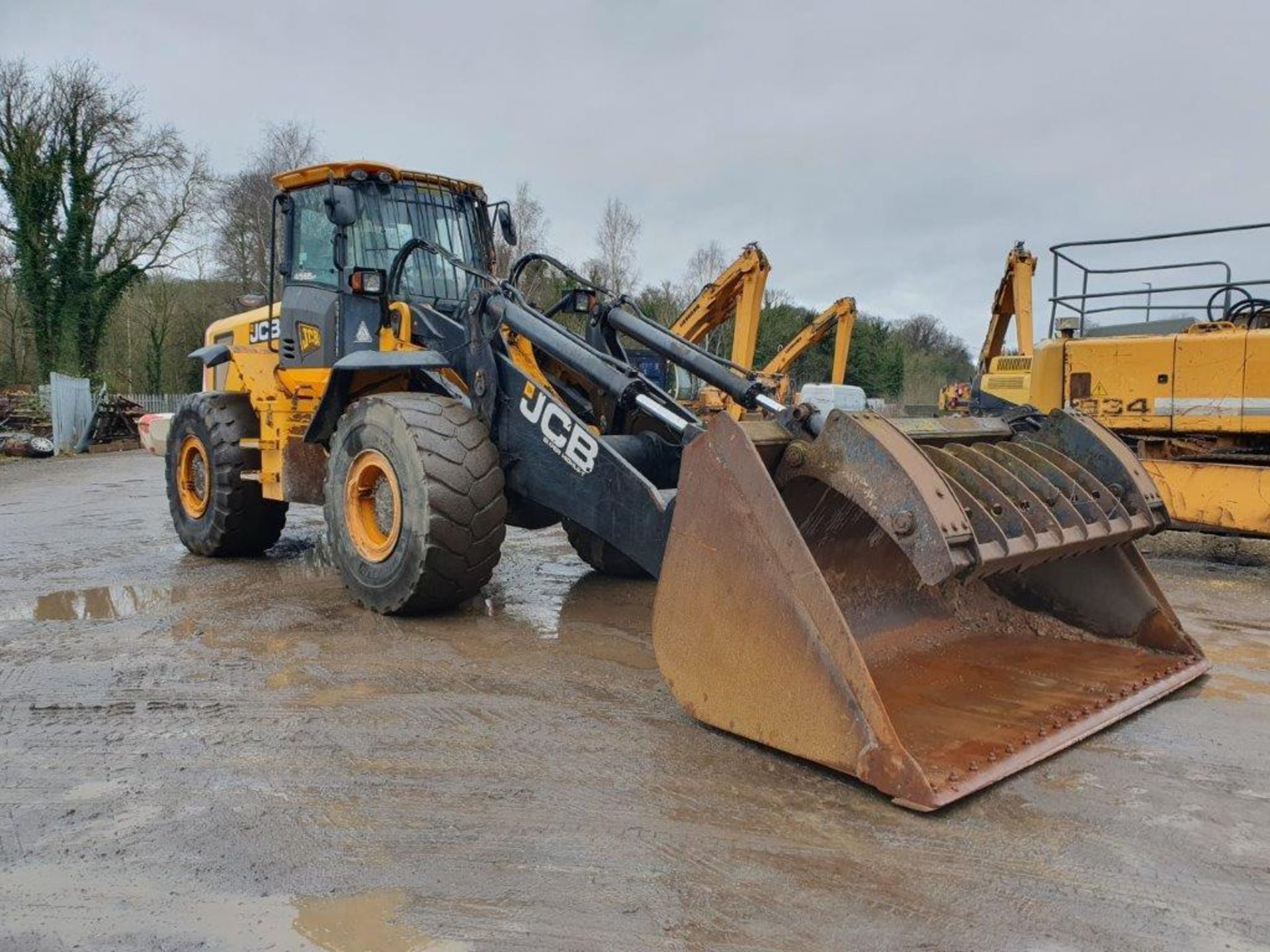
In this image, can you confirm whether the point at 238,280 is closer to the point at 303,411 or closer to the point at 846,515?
the point at 303,411

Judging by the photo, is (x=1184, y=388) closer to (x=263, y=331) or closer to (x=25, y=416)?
(x=263, y=331)

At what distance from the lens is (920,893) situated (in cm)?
263

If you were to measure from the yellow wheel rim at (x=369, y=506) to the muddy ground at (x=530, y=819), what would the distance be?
24.5 inches

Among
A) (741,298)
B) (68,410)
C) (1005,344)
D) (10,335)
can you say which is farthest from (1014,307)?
(10,335)

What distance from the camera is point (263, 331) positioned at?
7.79 meters

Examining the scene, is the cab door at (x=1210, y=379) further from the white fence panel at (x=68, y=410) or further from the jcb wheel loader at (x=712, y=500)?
the white fence panel at (x=68, y=410)

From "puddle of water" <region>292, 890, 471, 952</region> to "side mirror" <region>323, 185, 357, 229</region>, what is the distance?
4265 mm

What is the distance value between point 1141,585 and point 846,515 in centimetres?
144

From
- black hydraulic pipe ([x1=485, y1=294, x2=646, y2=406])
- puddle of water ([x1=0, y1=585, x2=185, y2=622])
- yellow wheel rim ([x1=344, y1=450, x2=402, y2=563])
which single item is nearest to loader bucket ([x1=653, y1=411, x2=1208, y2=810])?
black hydraulic pipe ([x1=485, y1=294, x2=646, y2=406])

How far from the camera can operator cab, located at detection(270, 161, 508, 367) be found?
247 inches

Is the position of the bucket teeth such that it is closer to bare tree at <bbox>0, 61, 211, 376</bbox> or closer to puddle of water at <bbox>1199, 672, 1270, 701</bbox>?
puddle of water at <bbox>1199, 672, 1270, 701</bbox>

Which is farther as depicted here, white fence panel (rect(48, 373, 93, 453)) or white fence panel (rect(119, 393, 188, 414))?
white fence panel (rect(119, 393, 188, 414))

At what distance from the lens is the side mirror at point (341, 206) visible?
589 centimetres

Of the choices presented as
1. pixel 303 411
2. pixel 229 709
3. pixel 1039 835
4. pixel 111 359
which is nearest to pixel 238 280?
pixel 111 359
